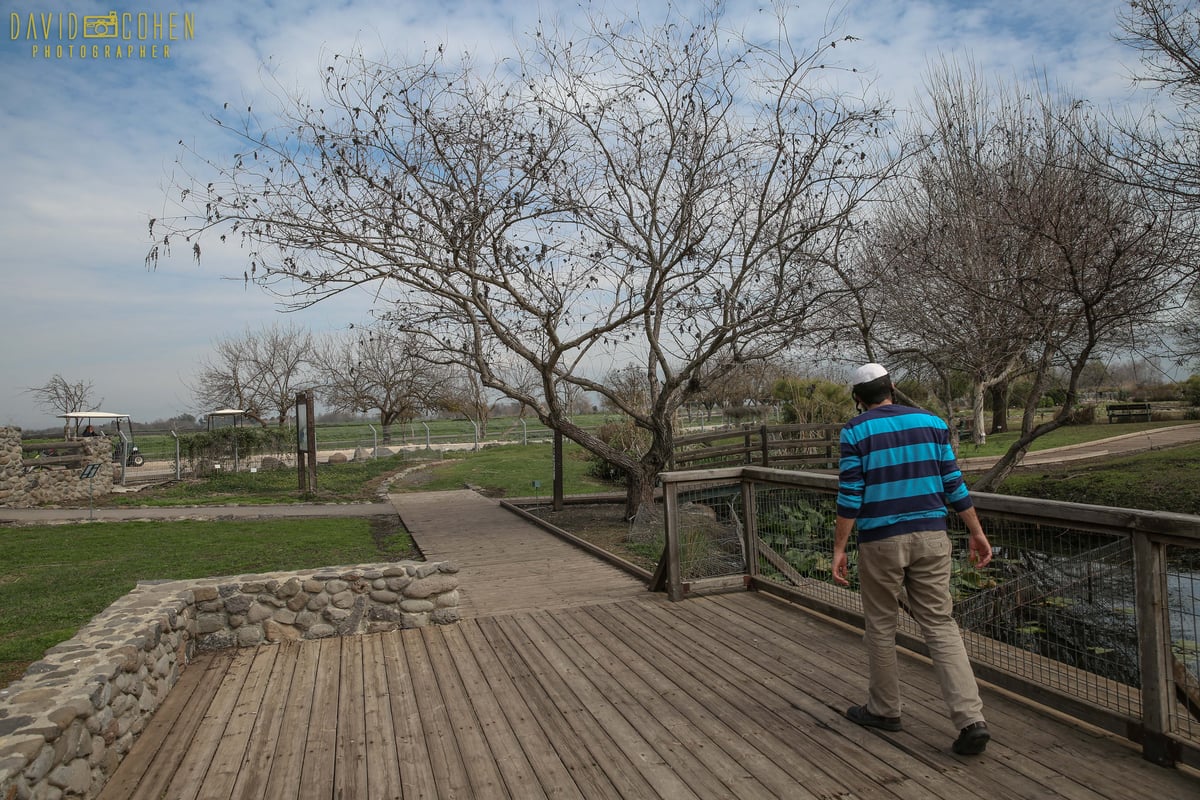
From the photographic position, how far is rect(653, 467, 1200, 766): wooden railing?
3.08 metres

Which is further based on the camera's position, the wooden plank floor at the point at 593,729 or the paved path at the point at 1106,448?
the paved path at the point at 1106,448

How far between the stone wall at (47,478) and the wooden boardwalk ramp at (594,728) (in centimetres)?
1454

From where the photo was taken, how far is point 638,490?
40.2 ft

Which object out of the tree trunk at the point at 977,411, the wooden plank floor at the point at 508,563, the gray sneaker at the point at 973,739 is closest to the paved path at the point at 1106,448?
the tree trunk at the point at 977,411

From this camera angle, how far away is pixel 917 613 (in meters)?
3.42

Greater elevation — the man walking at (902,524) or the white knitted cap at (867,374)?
the white knitted cap at (867,374)

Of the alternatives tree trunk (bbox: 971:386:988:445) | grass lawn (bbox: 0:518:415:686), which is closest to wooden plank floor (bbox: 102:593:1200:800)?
grass lawn (bbox: 0:518:415:686)

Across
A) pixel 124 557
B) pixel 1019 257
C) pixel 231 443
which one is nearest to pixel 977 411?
pixel 1019 257

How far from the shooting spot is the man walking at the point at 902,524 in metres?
3.37

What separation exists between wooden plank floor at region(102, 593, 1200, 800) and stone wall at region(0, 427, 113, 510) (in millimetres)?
14604

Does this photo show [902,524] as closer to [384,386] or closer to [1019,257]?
[1019,257]

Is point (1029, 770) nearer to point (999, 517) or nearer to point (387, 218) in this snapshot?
point (999, 517)

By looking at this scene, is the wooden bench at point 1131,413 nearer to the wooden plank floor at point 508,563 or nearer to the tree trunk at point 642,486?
the tree trunk at point 642,486

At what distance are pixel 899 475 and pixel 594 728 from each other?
1882 millimetres
